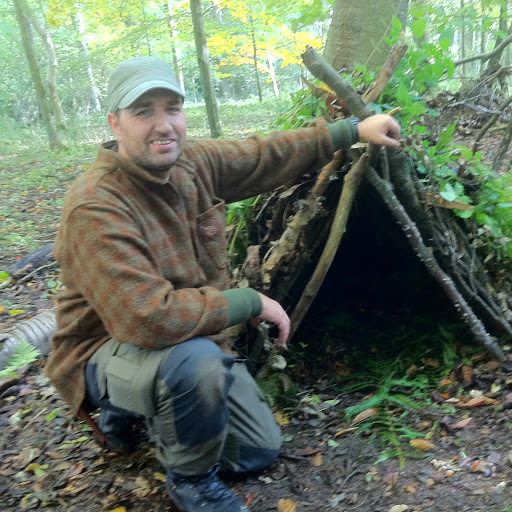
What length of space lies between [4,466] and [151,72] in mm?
2367

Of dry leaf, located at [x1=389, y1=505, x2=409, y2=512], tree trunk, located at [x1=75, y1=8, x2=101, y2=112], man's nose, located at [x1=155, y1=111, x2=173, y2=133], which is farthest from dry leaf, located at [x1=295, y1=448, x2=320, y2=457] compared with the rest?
tree trunk, located at [x1=75, y1=8, x2=101, y2=112]

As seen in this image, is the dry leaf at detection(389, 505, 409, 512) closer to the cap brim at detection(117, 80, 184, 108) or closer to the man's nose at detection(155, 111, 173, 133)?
the man's nose at detection(155, 111, 173, 133)

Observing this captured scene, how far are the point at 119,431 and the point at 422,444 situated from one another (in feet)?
5.30

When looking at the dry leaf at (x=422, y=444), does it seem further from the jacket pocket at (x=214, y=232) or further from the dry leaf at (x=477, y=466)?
the jacket pocket at (x=214, y=232)

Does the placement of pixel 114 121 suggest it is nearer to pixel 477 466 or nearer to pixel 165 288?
pixel 165 288

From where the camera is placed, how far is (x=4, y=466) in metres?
2.93

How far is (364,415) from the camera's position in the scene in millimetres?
2914

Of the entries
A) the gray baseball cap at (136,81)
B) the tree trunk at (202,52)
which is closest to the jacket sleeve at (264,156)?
the gray baseball cap at (136,81)

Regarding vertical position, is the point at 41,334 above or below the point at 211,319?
below

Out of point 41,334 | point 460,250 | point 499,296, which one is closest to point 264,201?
point 460,250

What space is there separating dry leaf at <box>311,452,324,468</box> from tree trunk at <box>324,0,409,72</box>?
2.74 meters

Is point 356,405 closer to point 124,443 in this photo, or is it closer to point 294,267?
point 294,267

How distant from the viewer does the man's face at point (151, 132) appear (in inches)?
91.0

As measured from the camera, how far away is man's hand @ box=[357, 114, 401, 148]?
101 inches
